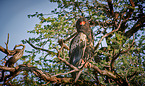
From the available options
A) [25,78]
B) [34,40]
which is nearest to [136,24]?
[34,40]

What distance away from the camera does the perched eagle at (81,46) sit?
539 centimetres

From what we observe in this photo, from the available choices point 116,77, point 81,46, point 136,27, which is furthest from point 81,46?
point 136,27

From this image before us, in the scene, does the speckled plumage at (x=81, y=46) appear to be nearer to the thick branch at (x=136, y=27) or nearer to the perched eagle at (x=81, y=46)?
the perched eagle at (x=81, y=46)

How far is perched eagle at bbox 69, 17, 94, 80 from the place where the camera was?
539cm

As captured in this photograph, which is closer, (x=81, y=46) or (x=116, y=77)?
(x=116, y=77)

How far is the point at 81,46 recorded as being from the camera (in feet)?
18.6

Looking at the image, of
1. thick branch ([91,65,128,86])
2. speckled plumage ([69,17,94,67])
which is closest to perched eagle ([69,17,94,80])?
speckled plumage ([69,17,94,67])

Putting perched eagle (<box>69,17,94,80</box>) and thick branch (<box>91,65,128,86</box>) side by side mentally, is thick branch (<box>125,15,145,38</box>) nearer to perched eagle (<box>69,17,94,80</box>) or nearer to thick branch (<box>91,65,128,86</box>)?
perched eagle (<box>69,17,94,80</box>)

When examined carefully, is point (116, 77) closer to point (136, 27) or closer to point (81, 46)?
Result: point (81, 46)

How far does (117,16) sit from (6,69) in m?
6.09

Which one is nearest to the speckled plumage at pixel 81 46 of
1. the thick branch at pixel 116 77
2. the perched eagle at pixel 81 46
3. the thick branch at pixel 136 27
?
the perched eagle at pixel 81 46

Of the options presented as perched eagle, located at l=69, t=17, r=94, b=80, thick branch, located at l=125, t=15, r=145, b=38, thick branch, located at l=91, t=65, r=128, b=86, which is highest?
thick branch, located at l=125, t=15, r=145, b=38

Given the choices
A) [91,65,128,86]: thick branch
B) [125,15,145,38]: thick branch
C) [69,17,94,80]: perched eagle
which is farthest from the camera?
[125,15,145,38]: thick branch

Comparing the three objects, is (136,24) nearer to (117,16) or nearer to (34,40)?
(117,16)
